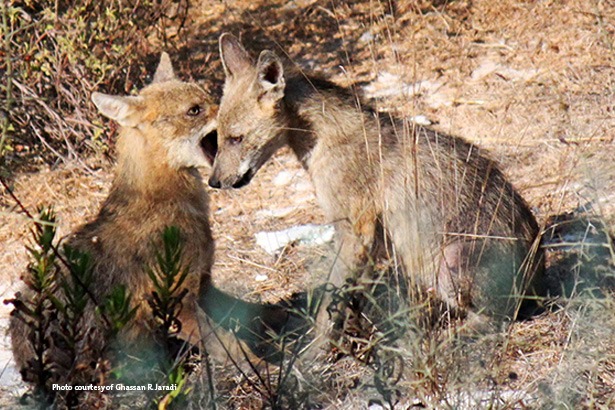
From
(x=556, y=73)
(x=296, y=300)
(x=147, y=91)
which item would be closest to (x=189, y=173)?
(x=147, y=91)

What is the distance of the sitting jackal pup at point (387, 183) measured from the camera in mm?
5516

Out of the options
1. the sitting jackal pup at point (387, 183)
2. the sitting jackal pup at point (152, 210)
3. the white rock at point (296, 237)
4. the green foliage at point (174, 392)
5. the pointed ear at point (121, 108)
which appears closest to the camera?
the green foliage at point (174, 392)

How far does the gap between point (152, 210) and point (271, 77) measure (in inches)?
44.8

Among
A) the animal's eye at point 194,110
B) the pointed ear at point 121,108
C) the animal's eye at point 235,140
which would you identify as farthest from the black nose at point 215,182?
the pointed ear at point 121,108

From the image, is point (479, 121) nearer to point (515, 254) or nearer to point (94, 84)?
point (515, 254)

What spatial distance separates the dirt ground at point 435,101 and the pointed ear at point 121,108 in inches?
36.1

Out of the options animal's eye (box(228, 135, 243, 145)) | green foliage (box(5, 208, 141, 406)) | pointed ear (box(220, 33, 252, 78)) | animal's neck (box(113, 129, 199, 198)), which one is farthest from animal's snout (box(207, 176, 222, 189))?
green foliage (box(5, 208, 141, 406))

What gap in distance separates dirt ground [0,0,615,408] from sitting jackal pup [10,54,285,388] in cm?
73

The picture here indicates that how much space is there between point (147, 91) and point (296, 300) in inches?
65.4

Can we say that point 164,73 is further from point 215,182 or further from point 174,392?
point 174,392

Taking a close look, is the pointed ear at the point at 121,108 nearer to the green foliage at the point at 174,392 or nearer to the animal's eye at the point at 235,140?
the animal's eye at the point at 235,140

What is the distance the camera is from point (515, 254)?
18.3ft

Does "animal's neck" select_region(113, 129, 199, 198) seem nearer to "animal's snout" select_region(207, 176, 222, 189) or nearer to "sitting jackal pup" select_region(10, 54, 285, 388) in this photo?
"sitting jackal pup" select_region(10, 54, 285, 388)

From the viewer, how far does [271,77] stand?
6.13m
